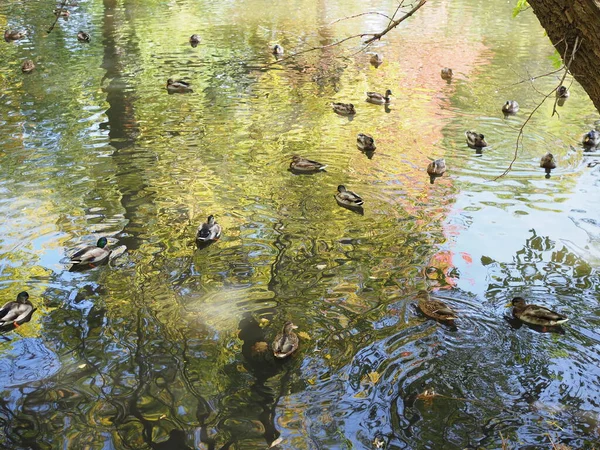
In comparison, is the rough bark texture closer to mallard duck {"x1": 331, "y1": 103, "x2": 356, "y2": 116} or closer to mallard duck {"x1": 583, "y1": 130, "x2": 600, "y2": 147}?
mallard duck {"x1": 583, "y1": 130, "x2": 600, "y2": 147}

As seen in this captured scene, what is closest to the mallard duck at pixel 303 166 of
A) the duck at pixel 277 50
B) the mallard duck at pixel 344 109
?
the mallard duck at pixel 344 109

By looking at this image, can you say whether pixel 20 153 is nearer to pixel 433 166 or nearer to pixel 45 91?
pixel 45 91

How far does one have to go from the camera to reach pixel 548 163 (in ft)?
33.1

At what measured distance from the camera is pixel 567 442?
4.84 meters

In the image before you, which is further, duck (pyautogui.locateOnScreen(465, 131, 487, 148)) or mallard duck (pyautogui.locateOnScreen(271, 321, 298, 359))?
duck (pyautogui.locateOnScreen(465, 131, 487, 148))

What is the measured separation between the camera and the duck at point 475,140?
10891 millimetres

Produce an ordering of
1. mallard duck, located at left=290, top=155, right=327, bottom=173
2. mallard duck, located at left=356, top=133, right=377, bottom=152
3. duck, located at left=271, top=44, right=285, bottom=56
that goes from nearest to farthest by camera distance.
A: mallard duck, located at left=290, top=155, right=327, bottom=173, mallard duck, located at left=356, top=133, right=377, bottom=152, duck, located at left=271, top=44, right=285, bottom=56

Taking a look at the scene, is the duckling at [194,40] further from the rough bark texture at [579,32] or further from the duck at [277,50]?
the rough bark texture at [579,32]

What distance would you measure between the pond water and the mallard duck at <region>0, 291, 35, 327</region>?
0.55 feet

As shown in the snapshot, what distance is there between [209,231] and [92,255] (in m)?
1.41

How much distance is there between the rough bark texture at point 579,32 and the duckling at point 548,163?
7452mm

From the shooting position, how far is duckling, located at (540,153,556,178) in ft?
33.0

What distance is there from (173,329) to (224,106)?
759 cm

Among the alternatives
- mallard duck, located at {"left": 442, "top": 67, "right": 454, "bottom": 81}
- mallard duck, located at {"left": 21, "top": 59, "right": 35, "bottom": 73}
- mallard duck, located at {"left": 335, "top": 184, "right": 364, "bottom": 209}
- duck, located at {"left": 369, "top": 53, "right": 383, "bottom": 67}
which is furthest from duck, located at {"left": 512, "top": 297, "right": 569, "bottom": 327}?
mallard duck, located at {"left": 21, "top": 59, "right": 35, "bottom": 73}
